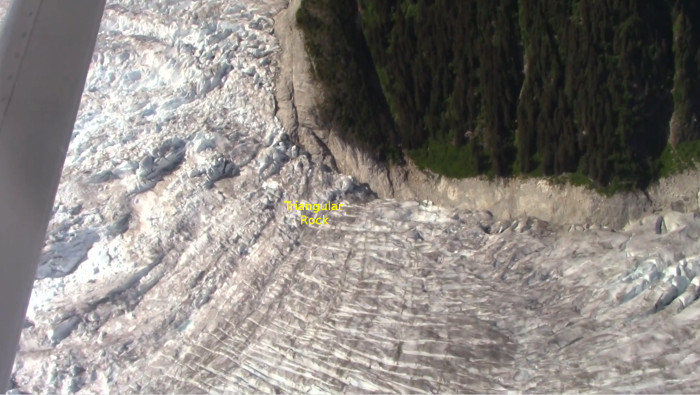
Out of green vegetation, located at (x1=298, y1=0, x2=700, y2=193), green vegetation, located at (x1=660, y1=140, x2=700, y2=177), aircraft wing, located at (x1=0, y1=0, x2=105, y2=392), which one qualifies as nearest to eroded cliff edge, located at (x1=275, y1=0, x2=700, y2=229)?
green vegetation, located at (x1=660, y1=140, x2=700, y2=177)

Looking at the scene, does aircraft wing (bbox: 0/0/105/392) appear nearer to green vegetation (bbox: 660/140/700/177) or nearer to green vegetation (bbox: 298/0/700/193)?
green vegetation (bbox: 298/0/700/193)

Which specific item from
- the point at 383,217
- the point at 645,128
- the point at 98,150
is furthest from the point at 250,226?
the point at 645,128

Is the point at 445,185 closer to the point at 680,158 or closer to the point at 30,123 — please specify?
the point at 680,158

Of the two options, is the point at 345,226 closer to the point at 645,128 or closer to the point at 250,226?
the point at 250,226

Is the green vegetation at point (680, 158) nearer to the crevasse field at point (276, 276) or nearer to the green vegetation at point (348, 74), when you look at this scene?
the crevasse field at point (276, 276)

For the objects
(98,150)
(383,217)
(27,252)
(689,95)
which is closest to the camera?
(27,252)

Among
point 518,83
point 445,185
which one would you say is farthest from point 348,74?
point 518,83

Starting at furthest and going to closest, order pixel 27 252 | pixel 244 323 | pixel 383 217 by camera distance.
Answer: pixel 383 217
pixel 244 323
pixel 27 252
